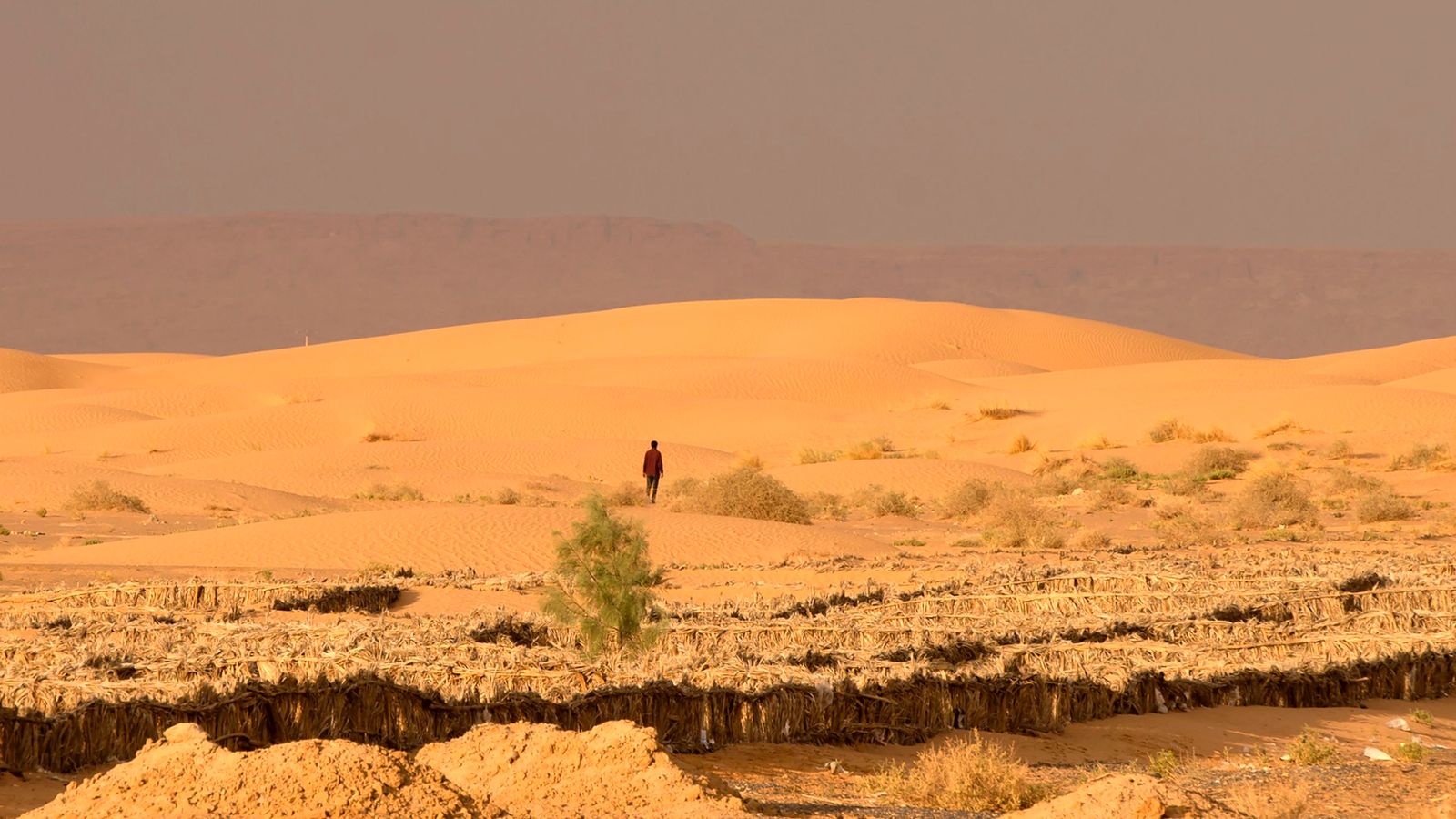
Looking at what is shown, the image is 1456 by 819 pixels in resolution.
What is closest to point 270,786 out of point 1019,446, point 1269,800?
point 1269,800

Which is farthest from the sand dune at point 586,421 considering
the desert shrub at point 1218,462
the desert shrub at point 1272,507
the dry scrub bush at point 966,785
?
the dry scrub bush at point 966,785

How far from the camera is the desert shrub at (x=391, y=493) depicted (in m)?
33.8

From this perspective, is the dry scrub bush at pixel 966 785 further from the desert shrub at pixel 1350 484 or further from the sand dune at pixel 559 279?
the sand dune at pixel 559 279

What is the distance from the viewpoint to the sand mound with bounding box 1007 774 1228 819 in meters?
7.24

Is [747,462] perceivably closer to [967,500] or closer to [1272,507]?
[967,500]

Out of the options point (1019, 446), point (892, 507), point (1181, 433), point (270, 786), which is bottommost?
point (270, 786)

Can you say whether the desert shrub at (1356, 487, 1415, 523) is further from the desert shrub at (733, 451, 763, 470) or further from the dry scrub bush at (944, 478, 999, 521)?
the desert shrub at (733, 451, 763, 470)

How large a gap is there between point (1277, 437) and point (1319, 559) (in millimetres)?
20008

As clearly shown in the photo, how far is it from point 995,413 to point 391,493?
20.6 m

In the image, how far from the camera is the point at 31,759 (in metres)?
8.32

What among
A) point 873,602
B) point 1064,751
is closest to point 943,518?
point 873,602

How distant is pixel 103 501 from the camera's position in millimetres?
29156

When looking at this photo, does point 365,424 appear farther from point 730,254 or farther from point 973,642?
point 730,254

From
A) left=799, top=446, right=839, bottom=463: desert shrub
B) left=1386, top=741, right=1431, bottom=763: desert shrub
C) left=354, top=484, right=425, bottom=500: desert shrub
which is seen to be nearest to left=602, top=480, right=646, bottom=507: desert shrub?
left=354, top=484, right=425, bottom=500: desert shrub
